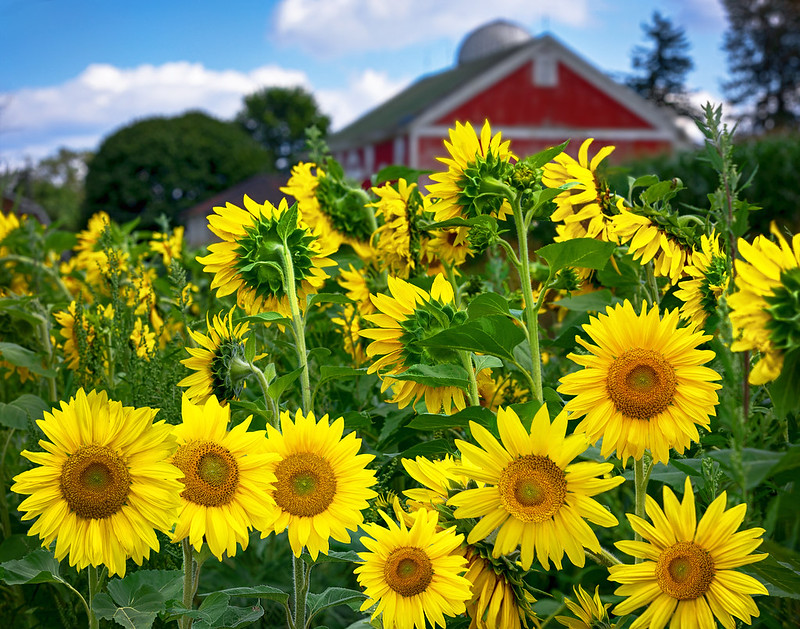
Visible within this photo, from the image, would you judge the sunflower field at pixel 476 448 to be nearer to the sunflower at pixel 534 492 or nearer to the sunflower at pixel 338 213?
the sunflower at pixel 534 492

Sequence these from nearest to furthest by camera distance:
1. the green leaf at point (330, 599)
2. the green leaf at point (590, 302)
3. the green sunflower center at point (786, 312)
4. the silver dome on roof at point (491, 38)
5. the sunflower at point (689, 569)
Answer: the green sunflower center at point (786, 312)
the sunflower at point (689, 569)
the green leaf at point (330, 599)
the green leaf at point (590, 302)
the silver dome on roof at point (491, 38)

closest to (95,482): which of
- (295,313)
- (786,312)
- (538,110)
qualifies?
(295,313)

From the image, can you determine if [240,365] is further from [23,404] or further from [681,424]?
[23,404]

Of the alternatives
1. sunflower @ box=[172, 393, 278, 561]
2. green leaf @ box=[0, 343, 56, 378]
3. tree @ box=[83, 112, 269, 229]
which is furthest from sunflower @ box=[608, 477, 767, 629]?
tree @ box=[83, 112, 269, 229]

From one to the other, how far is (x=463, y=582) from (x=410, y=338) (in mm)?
398

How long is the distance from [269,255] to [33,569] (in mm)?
607

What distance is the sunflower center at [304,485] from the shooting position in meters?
1.15

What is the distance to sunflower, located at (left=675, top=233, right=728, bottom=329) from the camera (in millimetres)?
1330

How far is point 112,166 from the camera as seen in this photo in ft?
115

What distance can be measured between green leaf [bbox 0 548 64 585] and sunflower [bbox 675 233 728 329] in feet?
3.49

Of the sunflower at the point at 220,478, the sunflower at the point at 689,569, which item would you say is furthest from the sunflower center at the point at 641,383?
the sunflower at the point at 220,478

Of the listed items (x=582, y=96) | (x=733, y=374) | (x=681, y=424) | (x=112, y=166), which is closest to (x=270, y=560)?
(x=681, y=424)

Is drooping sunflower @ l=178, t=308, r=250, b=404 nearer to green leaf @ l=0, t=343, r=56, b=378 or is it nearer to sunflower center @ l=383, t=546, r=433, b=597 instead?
sunflower center @ l=383, t=546, r=433, b=597

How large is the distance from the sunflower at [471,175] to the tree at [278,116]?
5149 cm
